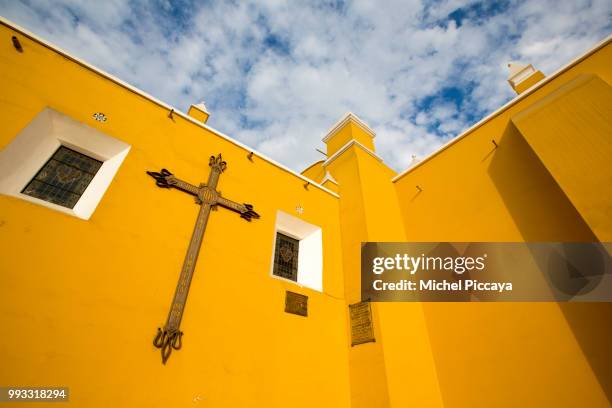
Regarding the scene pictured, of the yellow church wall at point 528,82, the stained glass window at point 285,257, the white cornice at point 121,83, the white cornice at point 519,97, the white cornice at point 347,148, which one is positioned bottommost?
the stained glass window at point 285,257

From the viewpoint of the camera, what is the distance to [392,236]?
19.4ft

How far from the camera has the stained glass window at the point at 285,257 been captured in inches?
203

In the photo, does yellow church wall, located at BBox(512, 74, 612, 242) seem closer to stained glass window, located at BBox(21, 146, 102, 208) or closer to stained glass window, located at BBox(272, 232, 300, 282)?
stained glass window, located at BBox(272, 232, 300, 282)

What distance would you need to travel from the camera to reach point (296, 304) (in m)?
4.56

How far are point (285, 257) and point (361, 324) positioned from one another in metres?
1.71

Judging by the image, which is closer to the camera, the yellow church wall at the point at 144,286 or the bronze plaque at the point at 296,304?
the yellow church wall at the point at 144,286

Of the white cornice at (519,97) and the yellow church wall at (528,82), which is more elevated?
the yellow church wall at (528,82)

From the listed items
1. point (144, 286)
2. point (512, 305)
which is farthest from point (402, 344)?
point (144, 286)

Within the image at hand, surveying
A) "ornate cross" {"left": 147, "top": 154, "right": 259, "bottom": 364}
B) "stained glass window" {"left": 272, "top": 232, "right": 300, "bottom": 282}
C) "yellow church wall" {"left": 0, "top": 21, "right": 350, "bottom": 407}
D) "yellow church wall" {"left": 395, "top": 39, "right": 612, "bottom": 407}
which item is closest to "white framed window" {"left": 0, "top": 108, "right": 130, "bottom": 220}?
"yellow church wall" {"left": 0, "top": 21, "right": 350, "bottom": 407}

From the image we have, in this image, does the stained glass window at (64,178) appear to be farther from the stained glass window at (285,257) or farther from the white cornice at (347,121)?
the white cornice at (347,121)

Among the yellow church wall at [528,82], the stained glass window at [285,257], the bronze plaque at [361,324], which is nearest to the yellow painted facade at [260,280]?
the bronze plaque at [361,324]

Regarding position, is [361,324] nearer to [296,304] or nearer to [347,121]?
[296,304]

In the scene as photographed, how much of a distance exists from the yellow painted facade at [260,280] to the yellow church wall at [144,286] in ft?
0.06

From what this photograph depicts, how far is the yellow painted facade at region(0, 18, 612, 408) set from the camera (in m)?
2.92
